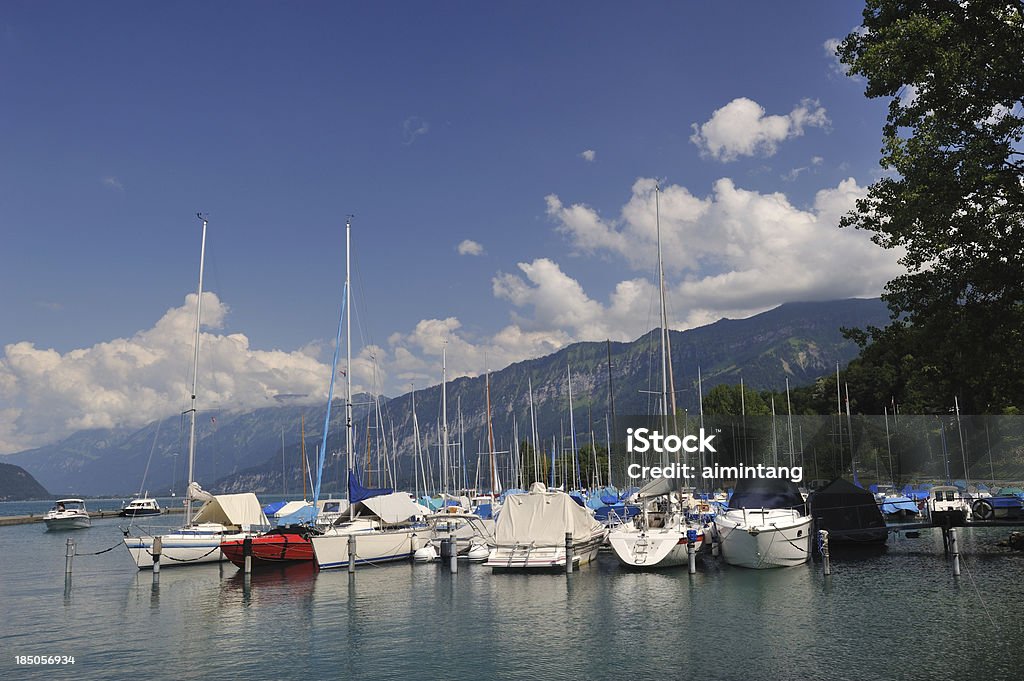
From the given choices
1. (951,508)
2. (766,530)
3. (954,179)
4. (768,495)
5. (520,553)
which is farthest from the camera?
(951,508)

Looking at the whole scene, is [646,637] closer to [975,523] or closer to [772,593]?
[772,593]

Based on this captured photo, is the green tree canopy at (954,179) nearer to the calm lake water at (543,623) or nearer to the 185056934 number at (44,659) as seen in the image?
the calm lake water at (543,623)

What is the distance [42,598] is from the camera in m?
36.5

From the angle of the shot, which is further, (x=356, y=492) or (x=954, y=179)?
(x=356, y=492)

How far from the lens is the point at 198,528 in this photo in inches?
1791

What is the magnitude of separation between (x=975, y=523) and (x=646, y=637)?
40.1 m

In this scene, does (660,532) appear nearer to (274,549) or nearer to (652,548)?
(652,548)

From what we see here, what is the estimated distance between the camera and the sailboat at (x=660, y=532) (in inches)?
1480

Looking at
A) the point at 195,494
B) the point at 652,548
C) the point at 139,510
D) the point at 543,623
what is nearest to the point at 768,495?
the point at 652,548

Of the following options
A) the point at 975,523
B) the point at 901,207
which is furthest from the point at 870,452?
the point at 901,207

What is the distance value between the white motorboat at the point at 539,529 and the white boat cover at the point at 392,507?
29.0 ft

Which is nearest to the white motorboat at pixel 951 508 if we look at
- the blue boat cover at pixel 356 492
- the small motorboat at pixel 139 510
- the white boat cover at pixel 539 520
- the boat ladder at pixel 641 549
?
the boat ladder at pixel 641 549

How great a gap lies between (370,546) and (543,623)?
19466mm

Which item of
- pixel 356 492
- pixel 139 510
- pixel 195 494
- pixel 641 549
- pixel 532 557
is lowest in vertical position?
pixel 139 510
